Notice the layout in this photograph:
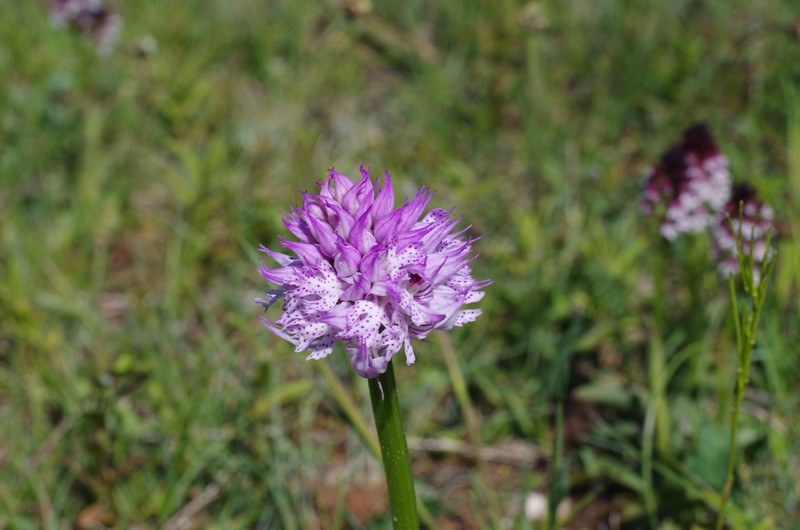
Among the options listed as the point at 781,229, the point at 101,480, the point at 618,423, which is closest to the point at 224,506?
the point at 101,480

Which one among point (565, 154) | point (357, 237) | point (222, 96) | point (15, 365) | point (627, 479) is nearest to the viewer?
point (357, 237)

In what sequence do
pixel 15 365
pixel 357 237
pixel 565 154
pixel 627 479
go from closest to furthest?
pixel 357 237 < pixel 627 479 < pixel 15 365 < pixel 565 154

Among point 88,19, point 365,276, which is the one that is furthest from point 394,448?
point 88,19

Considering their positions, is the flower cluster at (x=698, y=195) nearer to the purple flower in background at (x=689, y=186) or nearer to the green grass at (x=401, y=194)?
the purple flower in background at (x=689, y=186)

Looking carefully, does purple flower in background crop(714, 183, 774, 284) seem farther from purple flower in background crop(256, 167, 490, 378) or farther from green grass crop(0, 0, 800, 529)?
purple flower in background crop(256, 167, 490, 378)

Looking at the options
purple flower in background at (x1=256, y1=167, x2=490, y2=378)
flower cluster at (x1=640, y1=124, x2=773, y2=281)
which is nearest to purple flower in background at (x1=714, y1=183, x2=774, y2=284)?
flower cluster at (x1=640, y1=124, x2=773, y2=281)

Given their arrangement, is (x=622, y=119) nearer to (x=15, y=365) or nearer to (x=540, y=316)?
(x=540, y=316)
